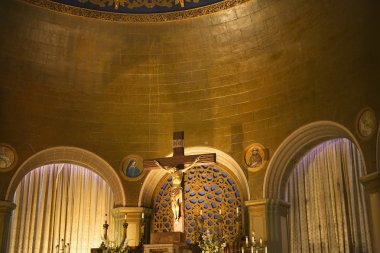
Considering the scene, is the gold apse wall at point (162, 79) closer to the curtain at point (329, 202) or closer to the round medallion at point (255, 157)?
the round medallion at point (255, 157)

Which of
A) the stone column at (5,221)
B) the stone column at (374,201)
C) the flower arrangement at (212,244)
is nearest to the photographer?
the stone column at (374,201)

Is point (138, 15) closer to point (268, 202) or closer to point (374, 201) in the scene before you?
point (268, 202)

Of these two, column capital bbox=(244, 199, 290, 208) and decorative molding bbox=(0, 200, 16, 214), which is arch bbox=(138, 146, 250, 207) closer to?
column capital bbox=(244, 199, 290, 208)

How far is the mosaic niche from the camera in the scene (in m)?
15.4

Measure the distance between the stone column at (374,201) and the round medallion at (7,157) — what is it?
31.7 ft

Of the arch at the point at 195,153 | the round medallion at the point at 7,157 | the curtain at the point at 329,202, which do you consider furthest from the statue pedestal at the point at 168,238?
the round medallion at the point at 7,157

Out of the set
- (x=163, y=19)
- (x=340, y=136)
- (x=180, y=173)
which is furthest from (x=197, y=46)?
(x=340, y=136)

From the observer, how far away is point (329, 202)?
47.4 feet

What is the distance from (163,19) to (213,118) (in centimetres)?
344

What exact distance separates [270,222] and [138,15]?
741 cm

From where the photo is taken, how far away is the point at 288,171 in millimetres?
14641

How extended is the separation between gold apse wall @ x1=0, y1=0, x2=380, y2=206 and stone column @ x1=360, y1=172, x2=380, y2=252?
7.70 feet

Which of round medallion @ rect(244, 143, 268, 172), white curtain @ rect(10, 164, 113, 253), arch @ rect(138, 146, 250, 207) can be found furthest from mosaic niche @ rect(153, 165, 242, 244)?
white curtain @ rect(10, 164, 113, 253)

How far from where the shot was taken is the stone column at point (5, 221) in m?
14.2
